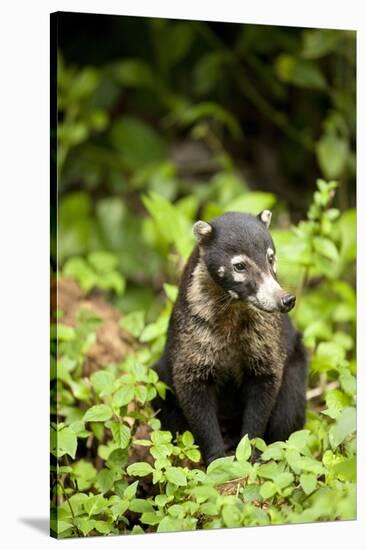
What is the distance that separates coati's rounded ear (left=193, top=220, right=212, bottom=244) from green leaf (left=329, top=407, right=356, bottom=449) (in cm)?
126

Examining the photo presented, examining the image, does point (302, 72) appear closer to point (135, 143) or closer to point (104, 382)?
point (135, 143)

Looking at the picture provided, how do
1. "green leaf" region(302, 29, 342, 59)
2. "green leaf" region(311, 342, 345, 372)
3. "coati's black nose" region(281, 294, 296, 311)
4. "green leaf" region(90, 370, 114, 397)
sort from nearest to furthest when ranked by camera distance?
"coati's black nose" region(281, 294, 296, 311), "green leaf" region(90, 370, 114, 397), "green leaf" region(311, 342, 345, 372), "green leaf" region(302, 29, 342, 59)

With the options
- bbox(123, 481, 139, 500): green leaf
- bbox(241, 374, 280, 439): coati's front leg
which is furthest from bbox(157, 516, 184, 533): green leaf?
bbox(241, 374, 280, 439): coati's front leg

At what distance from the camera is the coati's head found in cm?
484

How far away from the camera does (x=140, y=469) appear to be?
16.6 feet

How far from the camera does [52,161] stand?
5004mm

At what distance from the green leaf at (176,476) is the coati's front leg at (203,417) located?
20 centimetres

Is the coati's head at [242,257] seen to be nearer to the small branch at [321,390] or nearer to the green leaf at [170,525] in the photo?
the green leaf at [170,525]

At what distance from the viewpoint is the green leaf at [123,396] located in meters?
5.32

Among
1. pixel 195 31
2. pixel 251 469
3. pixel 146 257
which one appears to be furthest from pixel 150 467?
pixel 195 31

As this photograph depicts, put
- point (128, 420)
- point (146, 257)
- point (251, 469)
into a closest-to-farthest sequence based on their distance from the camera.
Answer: point (251, 469), point (128, 420), point (146, 257)

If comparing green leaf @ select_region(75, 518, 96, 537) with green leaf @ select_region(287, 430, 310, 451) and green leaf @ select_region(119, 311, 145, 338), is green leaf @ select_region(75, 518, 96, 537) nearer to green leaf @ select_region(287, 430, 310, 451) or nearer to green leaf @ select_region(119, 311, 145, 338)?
green leaf @ select_region(287, 430, 310, 451)

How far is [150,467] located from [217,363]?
2.14ft
